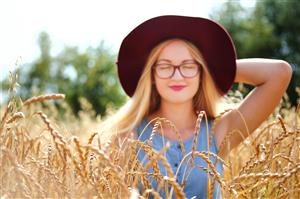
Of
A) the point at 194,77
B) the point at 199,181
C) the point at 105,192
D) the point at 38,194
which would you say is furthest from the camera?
the point at 194,77

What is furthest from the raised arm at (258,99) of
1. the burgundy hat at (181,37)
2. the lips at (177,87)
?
the lips at (177,87)

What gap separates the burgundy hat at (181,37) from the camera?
2355 millimetres

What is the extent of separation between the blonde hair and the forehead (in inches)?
0.6

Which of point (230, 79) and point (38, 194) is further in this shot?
point (230, 79)

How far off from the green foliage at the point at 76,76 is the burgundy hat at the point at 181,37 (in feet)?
52.9

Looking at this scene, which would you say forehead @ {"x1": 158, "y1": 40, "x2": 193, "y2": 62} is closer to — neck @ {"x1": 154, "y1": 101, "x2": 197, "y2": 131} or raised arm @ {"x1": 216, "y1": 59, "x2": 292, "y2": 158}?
neck @ {"x1": 154, "y1": 101, "x2": 197, "y2": 131}

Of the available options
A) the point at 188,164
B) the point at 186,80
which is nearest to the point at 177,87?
the point at 186,80

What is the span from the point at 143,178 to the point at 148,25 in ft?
3.92

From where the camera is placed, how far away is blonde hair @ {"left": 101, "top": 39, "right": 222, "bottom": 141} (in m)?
2.35

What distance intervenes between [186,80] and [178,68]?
0.06m

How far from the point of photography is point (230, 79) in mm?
2480

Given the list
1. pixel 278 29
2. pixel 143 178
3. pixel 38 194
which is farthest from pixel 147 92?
pixel 278 29

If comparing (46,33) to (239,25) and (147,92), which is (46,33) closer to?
(239,25)

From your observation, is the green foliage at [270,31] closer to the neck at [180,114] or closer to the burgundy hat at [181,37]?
the burgundy hat at [181,37]
